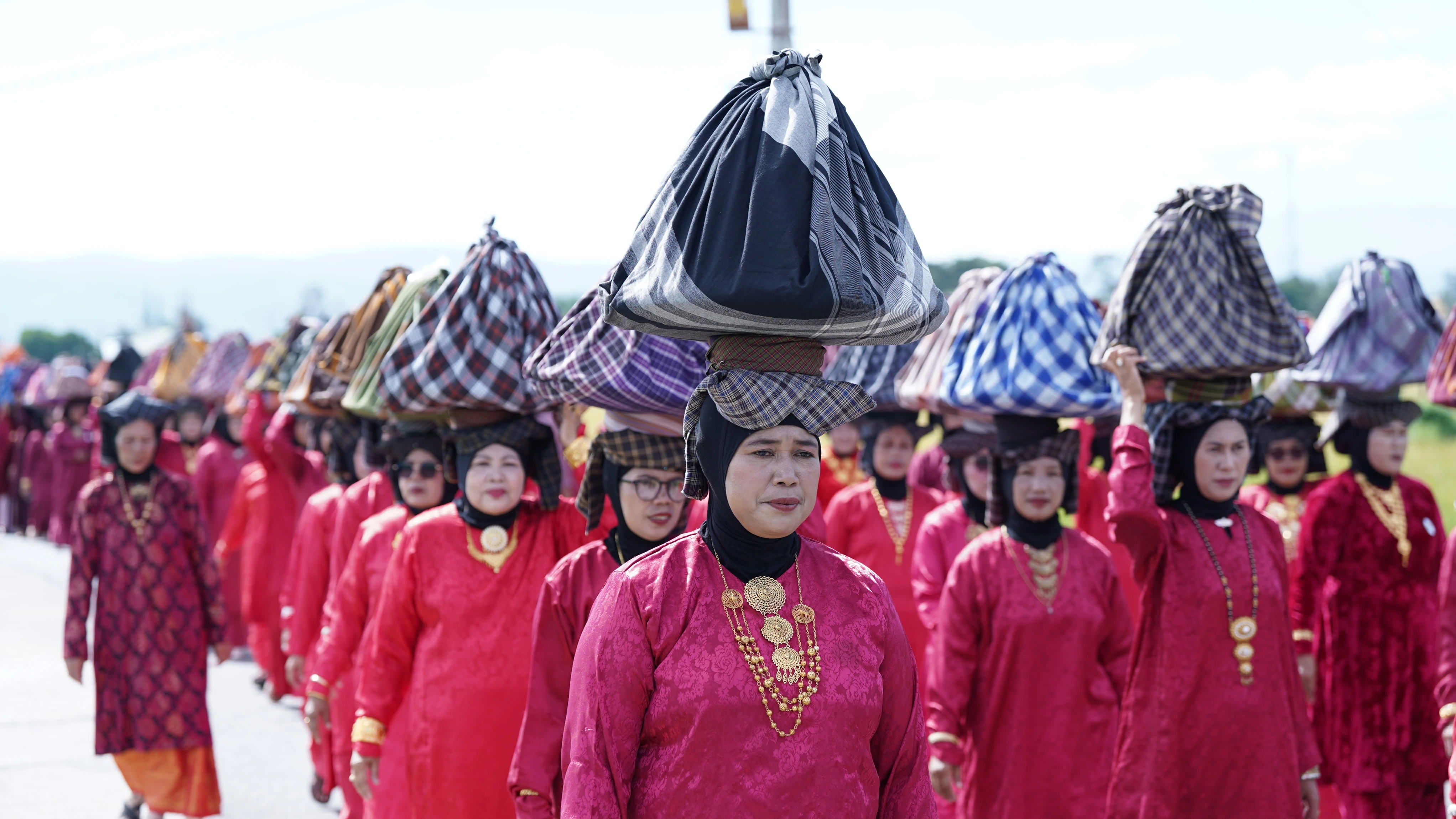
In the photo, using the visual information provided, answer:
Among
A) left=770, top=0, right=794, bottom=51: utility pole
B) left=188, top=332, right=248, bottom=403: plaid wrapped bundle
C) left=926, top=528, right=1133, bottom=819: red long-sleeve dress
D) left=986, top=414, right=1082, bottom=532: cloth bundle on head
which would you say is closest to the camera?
left=926, top=528, right=1133, bottom=819: red long-sleeve dress

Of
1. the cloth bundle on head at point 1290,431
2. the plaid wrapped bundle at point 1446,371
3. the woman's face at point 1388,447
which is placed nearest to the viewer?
the plaid wrapped bundle at point 1446,371

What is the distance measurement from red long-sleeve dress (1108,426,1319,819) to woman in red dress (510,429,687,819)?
5.26 feet

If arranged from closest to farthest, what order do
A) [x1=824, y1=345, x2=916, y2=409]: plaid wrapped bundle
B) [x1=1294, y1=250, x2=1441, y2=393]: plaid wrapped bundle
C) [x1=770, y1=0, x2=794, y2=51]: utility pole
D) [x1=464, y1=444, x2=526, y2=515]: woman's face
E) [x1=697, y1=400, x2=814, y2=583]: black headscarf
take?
1. [x1=697, y1=400, x2=814, y2=583]: black headscarf
2. [x1=464, y1=444, x2=526, y2=515]: woman's face
3. [x1=1294, y1=250, x2=1441, y2=393]: plaid wrapped bundle
4. [x1=824, y1=345, x2=916, y2=409]: plaid wrapped bundle
5. [x1=770, y1=0, x2=794, y2=51]: utility pole

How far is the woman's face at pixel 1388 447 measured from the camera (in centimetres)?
651

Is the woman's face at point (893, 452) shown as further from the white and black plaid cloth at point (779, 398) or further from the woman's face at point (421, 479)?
the white and black plaid cloth at point (779, 398)

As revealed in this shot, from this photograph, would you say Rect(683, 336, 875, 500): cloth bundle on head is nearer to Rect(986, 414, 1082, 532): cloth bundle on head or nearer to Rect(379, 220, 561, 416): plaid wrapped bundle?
Rect(379, 220, 561, 416): plaid wrapped bundle

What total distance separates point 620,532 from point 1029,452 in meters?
1.89

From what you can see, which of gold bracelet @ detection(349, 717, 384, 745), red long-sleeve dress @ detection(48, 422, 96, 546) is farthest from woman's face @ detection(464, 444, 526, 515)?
red long-sleeve dress @ detection(48, 422, 96, 546)

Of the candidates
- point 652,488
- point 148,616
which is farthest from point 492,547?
point 148,616

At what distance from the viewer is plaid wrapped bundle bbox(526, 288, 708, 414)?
165 inches

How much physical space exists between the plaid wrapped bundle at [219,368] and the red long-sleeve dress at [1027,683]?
448 inches

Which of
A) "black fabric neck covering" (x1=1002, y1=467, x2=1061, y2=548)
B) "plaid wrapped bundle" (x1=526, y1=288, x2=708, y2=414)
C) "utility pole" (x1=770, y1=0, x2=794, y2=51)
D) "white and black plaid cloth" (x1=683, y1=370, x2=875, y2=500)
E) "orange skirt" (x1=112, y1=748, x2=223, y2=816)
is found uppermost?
"utility pole" (x1=770, y1=0, x2=794, y2=51)

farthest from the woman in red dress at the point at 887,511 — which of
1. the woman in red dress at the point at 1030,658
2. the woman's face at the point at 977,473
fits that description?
the woman in red dress at the point at 1030,658

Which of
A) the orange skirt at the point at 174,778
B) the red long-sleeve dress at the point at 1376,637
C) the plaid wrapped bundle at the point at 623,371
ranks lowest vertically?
the orange skirt at the point at 174,778
